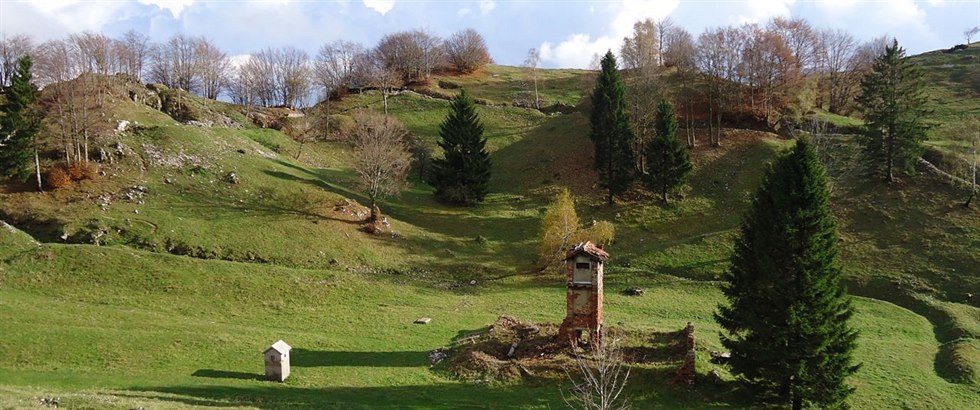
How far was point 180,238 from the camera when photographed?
43312 millimetres

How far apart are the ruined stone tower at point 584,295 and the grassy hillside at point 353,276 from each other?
11.1 ft

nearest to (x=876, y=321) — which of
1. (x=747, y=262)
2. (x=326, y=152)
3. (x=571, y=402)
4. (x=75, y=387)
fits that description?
(x=747, y=262)

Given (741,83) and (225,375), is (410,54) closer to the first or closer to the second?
(741,83)

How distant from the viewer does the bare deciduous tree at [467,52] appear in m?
128

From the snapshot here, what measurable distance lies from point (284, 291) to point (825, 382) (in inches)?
1224

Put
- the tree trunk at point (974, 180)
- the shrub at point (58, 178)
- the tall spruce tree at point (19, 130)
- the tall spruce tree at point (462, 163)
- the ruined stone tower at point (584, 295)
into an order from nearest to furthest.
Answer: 1. the ruined stone tower at point (584, 295)
2. the tall spruce tree at point (19, 130)
3. the shrub at point (58, 178)
4. the tree trunk at point (974, 180)
5. the tall spruce tree at point (462, 163)

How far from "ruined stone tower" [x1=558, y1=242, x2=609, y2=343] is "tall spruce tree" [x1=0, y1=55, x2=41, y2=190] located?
43.2 meters

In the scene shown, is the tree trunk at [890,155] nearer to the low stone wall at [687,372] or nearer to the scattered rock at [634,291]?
the scattered rock at [634,291]

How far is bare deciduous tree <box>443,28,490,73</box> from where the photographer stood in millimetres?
128500

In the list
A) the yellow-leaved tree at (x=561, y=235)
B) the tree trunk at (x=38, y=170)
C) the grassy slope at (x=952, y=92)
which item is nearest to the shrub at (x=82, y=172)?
the tree trunk at (x=38, y=170)

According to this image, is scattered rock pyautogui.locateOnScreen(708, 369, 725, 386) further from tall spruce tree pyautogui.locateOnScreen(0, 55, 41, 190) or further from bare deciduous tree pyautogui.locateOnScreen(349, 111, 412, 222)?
tall spruce tree pyautogui.locateOnScreen(0, 55, 41, 190)

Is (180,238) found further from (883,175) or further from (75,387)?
(883,175)

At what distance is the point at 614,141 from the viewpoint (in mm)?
64125

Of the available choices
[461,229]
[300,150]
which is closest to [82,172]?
[300,150]
